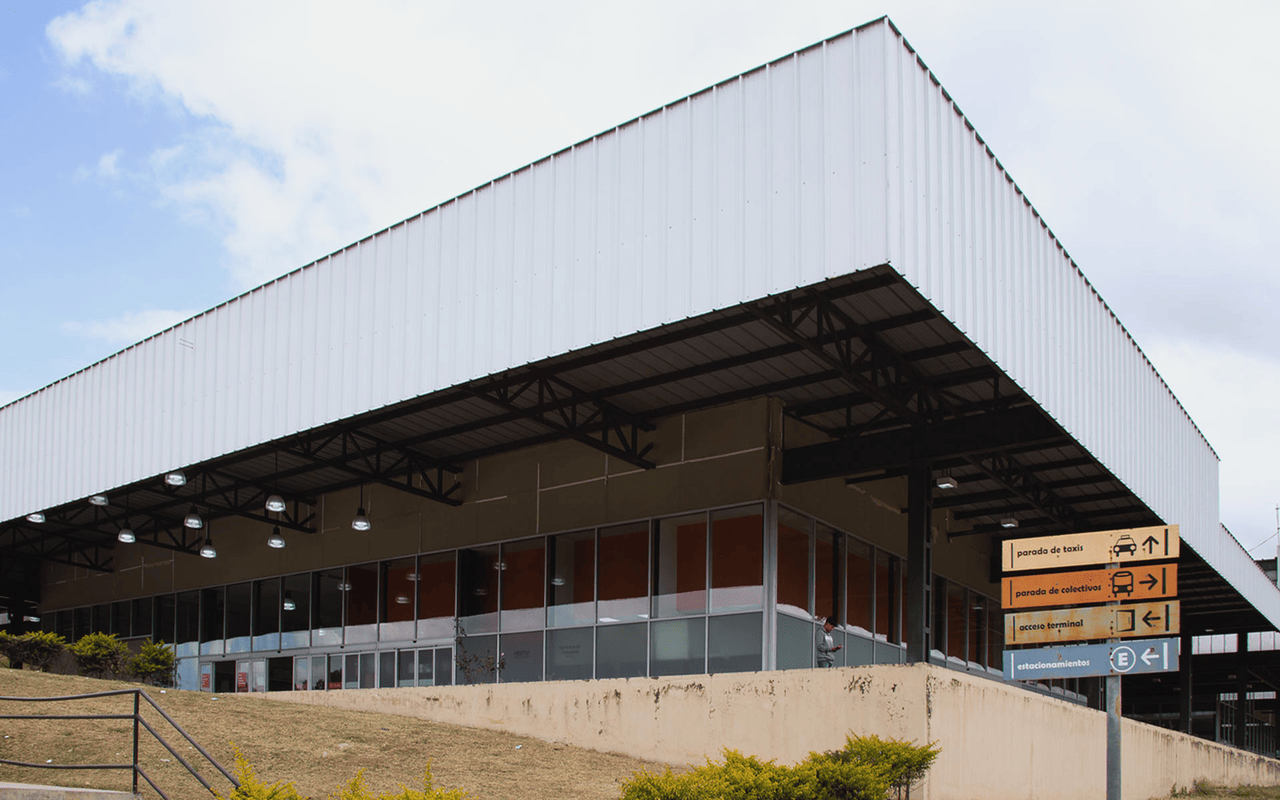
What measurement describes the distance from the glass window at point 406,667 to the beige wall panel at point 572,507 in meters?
5.04

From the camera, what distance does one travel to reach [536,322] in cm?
1828

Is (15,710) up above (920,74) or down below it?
below

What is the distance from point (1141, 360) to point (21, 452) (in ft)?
87.4

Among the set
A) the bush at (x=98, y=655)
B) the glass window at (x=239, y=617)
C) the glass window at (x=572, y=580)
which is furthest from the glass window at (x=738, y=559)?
the bush at (x=98, y=655)

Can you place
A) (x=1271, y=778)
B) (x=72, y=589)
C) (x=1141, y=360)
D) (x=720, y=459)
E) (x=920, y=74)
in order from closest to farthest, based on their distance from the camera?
(x=920, y=74) → (x=720, y=459) → (x=1141, y=360) → (x=1271, y=778) → (x=72, y=589)

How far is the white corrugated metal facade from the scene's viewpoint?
15398 mm

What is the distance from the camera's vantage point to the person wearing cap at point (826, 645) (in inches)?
833

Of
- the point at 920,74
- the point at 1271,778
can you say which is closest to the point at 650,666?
the point at 920,74

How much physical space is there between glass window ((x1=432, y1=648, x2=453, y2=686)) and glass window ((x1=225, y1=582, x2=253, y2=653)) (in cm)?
759

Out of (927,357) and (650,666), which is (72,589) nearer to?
(650,666)

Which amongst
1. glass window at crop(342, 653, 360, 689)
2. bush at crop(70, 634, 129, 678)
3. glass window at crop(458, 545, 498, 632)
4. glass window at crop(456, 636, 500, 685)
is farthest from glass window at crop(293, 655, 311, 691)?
glass window at crop(458, 545, 498, 632)

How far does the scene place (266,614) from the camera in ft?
102

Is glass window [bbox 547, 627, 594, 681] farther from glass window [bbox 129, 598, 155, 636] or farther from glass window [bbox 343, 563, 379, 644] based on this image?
glass window [bbox 129, 598, 155, 636]

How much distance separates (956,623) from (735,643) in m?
11.1
